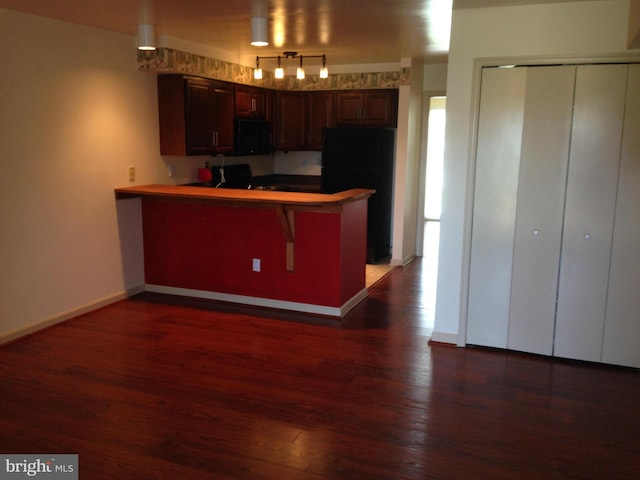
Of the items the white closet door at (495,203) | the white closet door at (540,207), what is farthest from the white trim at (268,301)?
the white closet door at (540,207)

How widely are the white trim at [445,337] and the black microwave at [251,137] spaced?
3.12 m

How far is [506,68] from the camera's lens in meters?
3.65

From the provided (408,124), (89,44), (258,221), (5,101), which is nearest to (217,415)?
(258,221)

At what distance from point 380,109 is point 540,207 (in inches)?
128

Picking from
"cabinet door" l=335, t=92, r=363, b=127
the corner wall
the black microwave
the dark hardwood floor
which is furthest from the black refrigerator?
the dark hardwood floor

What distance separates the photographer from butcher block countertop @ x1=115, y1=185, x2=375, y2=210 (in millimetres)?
4391

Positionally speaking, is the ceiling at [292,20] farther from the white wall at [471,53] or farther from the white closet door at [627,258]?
the white closet door at [627,258]

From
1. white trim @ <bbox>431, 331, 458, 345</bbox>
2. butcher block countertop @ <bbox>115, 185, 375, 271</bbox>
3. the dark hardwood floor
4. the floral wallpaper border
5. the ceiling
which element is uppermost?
the ceiling

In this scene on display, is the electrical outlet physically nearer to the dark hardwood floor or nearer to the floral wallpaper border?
the dark hardwood floor

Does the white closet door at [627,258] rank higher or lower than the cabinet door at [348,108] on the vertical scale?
lower

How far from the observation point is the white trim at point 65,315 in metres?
3.99

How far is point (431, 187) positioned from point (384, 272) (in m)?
4.20

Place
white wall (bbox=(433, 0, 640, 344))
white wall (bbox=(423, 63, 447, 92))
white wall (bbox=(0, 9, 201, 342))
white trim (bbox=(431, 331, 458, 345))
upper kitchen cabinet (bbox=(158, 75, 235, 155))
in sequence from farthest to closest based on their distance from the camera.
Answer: white wall (bbox=(423, 63, 447, 92)) → upper kitchen cabinet (bbox=(158, 75, 235, 155)) → white trim (bbox=(431, 331, 458, 345)) → white wall (bbox=(0, 9, 201, 342)) → white wall (bbox=(433, 0, 640, 344))

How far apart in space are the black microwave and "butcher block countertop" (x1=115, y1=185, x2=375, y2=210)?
1158 mm
